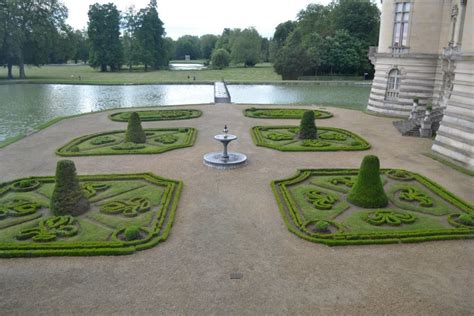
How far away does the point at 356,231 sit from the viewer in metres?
13.7

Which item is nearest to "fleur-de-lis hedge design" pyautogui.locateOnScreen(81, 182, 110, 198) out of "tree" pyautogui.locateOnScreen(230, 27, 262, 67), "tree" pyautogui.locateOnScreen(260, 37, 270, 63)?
"tree" pyautogui.locateOnScreen(230, 27, 262, 67)

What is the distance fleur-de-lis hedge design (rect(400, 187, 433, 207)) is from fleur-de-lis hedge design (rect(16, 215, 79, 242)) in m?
12.5

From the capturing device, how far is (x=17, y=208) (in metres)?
15.1

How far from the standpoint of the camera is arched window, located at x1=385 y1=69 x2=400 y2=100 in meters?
35.7

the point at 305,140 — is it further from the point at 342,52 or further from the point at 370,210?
the point at 342,52

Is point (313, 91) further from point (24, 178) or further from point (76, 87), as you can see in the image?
point (24, 178)

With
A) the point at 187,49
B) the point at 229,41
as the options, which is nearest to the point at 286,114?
the point at 229,41

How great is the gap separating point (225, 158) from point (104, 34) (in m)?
73.7

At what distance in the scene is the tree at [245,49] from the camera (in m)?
102

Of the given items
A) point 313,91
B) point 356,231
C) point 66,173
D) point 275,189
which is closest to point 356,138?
point 275,189

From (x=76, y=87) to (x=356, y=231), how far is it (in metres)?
55.5

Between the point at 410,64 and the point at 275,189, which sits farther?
the point at 410,64

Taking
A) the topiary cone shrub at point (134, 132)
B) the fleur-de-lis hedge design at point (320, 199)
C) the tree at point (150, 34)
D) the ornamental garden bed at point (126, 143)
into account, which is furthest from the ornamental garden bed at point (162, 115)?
the tree at point (150, 34)

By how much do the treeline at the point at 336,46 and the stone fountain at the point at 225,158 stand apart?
52.2 m
